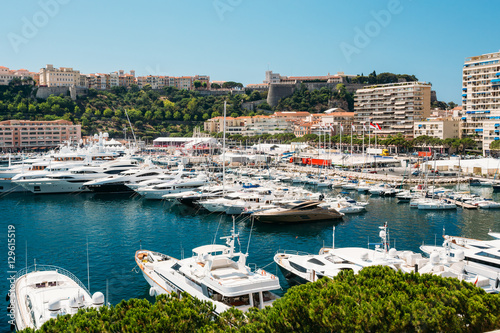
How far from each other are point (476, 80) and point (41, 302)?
94304mm

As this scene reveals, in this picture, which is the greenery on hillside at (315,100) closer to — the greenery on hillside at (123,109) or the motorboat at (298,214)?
the greenery on hillside at (123,109)

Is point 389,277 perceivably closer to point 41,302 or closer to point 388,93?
point 41,302

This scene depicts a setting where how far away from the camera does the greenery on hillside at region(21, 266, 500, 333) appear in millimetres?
11148

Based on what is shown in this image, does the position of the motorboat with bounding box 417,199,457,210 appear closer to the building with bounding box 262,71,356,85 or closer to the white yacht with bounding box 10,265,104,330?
the white yacht with bounding box 10,265,104,330

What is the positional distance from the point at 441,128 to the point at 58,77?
112300mm

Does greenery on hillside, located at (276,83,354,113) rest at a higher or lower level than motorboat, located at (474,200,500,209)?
higher

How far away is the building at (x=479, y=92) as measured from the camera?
87.2 m

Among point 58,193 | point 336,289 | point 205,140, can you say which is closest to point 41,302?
point 336,289

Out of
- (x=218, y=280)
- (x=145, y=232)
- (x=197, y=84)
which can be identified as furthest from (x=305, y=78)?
(x=218, y=280)

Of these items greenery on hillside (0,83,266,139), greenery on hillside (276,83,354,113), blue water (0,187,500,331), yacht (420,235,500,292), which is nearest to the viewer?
yacht (420,235,500,292)

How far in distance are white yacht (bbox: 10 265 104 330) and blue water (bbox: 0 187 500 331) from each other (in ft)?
6.12

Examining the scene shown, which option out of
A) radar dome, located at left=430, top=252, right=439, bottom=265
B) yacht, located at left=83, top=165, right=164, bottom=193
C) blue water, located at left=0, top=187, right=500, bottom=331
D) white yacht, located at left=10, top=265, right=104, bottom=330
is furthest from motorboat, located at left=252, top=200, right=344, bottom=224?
yacht, located at left=83, top=165, right=164, bottom=193

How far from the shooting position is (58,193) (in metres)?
49.2

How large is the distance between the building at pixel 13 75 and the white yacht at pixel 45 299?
14160 centimetres
